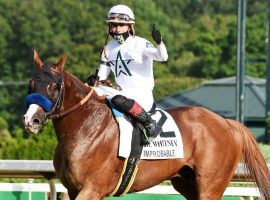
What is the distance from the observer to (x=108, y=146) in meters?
9.30

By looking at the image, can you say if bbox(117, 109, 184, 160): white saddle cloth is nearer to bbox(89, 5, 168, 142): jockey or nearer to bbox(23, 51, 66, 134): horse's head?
bbox(89, 5, 168, 142): jockey

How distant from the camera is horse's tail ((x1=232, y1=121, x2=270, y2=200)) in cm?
1033

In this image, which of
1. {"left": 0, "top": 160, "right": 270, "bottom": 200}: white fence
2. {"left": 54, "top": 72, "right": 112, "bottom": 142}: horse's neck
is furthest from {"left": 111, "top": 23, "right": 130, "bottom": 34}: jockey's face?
{"left": 0, "top": 160, "right": 270, "bottom": 200}: white fence

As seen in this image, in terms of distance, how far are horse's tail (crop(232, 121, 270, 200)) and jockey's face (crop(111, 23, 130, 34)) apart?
1.60 meters

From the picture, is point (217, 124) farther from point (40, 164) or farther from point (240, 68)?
point (240, 68)

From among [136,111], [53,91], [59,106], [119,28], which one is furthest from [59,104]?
[119,28]

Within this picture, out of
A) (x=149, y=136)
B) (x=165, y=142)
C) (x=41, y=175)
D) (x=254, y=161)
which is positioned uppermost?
(x=149, y=136)

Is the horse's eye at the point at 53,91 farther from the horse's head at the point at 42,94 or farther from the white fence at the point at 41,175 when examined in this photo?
the white fence at the point at 41,175

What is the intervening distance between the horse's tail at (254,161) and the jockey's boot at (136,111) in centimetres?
122

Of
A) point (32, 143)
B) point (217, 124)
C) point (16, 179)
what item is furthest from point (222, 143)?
point (32, 143)

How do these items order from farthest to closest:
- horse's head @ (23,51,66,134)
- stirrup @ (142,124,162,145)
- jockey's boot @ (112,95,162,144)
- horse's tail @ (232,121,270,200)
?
horse's tail @ (232,121,270,200) → stirrup @ (142,124,162,145) → jockey's boot @ (112,95,162,144) → horse's head @ (23,51,66,134)

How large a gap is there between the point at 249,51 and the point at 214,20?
597 inches

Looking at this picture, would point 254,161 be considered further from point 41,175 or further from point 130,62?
point 41,175

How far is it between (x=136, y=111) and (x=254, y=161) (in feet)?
5.27
